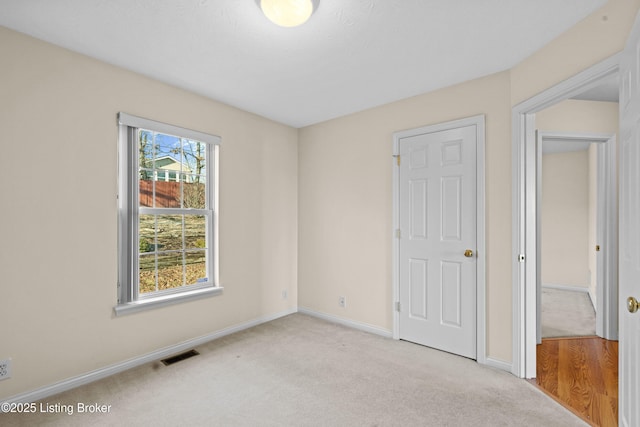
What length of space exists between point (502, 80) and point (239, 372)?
3.34 metres

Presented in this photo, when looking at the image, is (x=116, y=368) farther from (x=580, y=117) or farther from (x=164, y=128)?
(x=580, y=117)

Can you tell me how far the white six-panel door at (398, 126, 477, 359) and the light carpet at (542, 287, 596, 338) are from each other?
53.2 inches

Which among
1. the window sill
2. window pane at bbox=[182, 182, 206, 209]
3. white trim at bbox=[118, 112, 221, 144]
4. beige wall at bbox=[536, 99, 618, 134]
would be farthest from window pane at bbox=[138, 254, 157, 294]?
beige wall at bbox=[536, 99, 618, 134]

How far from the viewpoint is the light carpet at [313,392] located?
1985 mm

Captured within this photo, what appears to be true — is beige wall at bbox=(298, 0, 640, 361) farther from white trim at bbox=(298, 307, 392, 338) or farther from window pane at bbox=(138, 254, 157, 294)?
window pane at bbox=(138, 254, 157, 294)

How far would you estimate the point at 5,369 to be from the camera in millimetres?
→ 2041

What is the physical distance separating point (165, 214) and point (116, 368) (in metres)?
1.35

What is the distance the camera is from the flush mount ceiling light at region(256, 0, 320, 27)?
1731 mm

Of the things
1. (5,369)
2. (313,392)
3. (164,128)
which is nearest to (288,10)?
(164,128)

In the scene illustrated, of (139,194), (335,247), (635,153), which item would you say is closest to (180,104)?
(139,194)

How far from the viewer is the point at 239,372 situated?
2574mm

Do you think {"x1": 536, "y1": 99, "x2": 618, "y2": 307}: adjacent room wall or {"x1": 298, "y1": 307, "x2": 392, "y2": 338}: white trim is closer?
{"x1": 536, "y1": 99, "x2": 618, "y2": 307}: adjacent room wall

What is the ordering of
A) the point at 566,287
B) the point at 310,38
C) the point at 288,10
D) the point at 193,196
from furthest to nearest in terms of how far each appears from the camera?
the point at 566,287 < the point at 193,196 < the point at 310,38 < the point at 288,10

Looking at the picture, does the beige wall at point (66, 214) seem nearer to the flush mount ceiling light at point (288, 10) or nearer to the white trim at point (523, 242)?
the flush mount ceiling light at point (288, 10)
